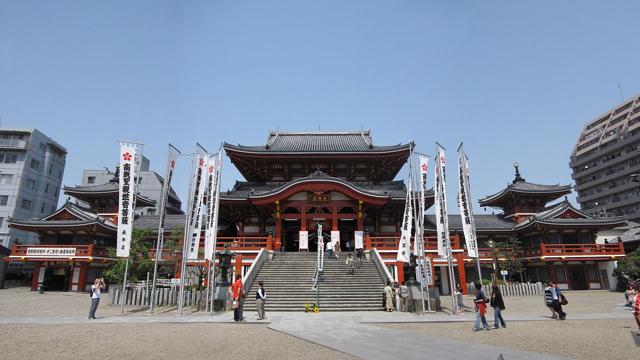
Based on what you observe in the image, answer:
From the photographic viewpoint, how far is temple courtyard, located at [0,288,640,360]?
29.7 feet

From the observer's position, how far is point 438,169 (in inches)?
723

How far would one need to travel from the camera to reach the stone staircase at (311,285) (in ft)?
62.2

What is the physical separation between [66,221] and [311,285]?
25020 millimetres

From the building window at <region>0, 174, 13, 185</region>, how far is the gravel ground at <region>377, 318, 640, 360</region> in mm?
61893

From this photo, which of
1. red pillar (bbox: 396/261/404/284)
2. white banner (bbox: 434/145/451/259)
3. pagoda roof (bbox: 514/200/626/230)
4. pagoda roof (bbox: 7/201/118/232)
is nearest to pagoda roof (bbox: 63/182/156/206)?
pagoda roof (bbox: 7/201/118/232)

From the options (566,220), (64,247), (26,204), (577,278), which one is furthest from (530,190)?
(26,204)

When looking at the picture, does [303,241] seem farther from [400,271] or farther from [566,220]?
[566,220]

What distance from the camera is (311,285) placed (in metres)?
21.2

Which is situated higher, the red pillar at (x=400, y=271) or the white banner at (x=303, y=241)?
the white banner at (x=303, y=241)

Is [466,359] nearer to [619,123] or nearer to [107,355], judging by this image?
[107,355]

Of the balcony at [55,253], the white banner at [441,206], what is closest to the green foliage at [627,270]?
the white banner at [441,206]

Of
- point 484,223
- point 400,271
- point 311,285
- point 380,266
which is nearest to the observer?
point 311,285

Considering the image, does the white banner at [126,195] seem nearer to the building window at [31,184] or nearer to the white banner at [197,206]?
the white banner at [197,206]

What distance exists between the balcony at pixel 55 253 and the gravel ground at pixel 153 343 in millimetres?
19755
